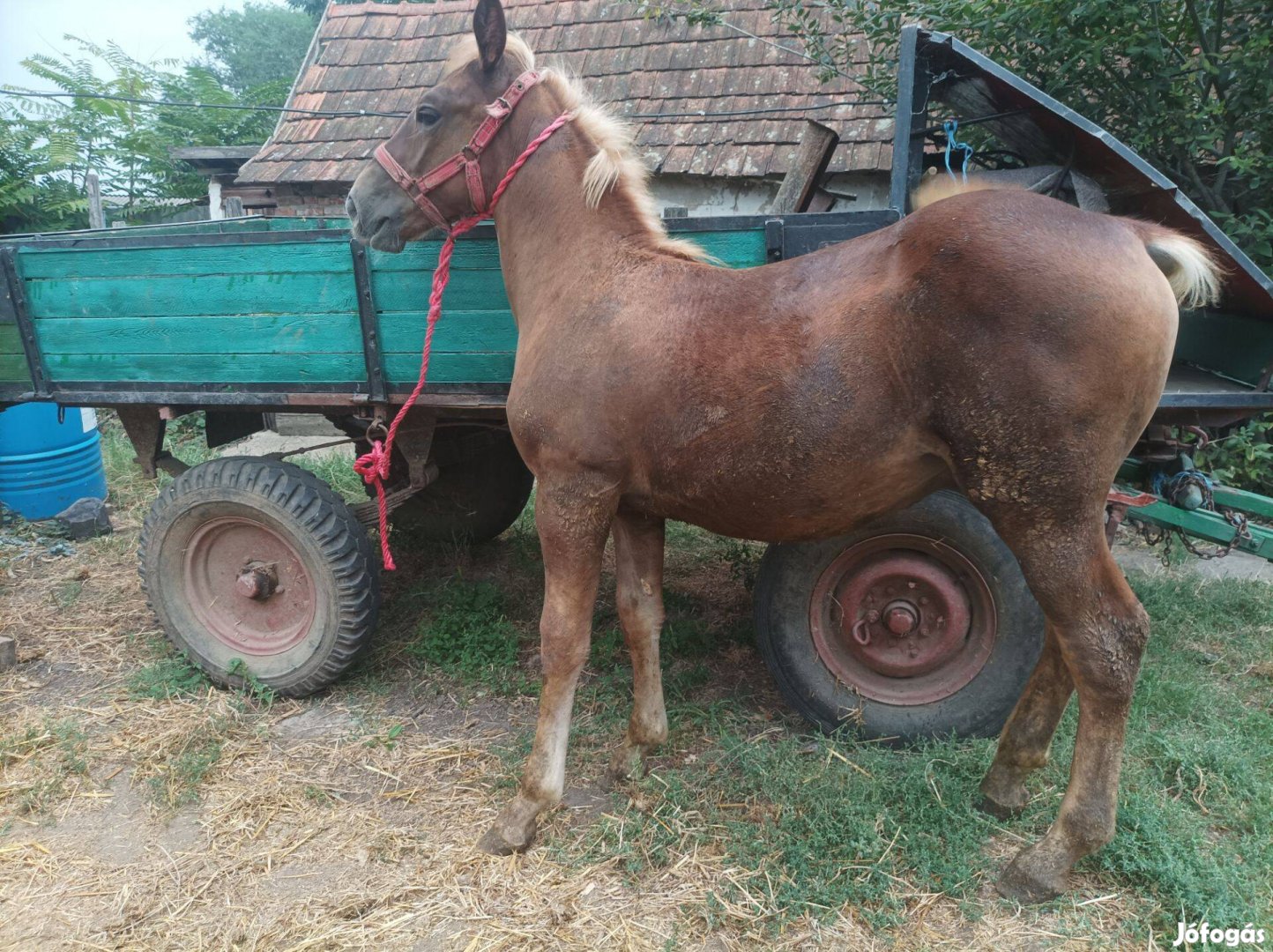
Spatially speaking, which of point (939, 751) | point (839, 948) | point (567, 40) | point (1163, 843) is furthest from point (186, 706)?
point (567, 40)

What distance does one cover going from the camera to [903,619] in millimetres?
2826

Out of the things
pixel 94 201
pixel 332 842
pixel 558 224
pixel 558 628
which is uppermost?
pixel 94 201

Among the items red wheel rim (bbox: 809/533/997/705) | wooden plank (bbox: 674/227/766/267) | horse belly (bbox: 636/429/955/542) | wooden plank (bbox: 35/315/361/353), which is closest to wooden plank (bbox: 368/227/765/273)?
wooden plank (bbox: 674/227/766/267)

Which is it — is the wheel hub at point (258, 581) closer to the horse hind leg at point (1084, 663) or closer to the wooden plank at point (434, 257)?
the wooden plank at point (434, 257)

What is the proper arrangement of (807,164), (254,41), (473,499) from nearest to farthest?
1. (807,164)
2. (473,499)
3. (254,41)

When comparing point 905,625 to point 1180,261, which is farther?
point 905,625

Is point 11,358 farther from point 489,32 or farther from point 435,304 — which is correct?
point 489,32

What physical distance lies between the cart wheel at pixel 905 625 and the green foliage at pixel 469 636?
1.31 metres

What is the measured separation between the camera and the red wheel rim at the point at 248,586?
337 centimetres

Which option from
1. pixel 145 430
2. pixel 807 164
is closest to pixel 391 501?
pixel 145 430

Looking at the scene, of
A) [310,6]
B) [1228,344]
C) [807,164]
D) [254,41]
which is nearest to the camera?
[1228,344]

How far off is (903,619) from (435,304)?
2.01 m

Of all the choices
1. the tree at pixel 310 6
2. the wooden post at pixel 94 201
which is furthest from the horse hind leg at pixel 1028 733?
the tree at pixel 310 6

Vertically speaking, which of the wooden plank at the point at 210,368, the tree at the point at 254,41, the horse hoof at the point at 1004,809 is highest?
the tree at the point at 254,41
